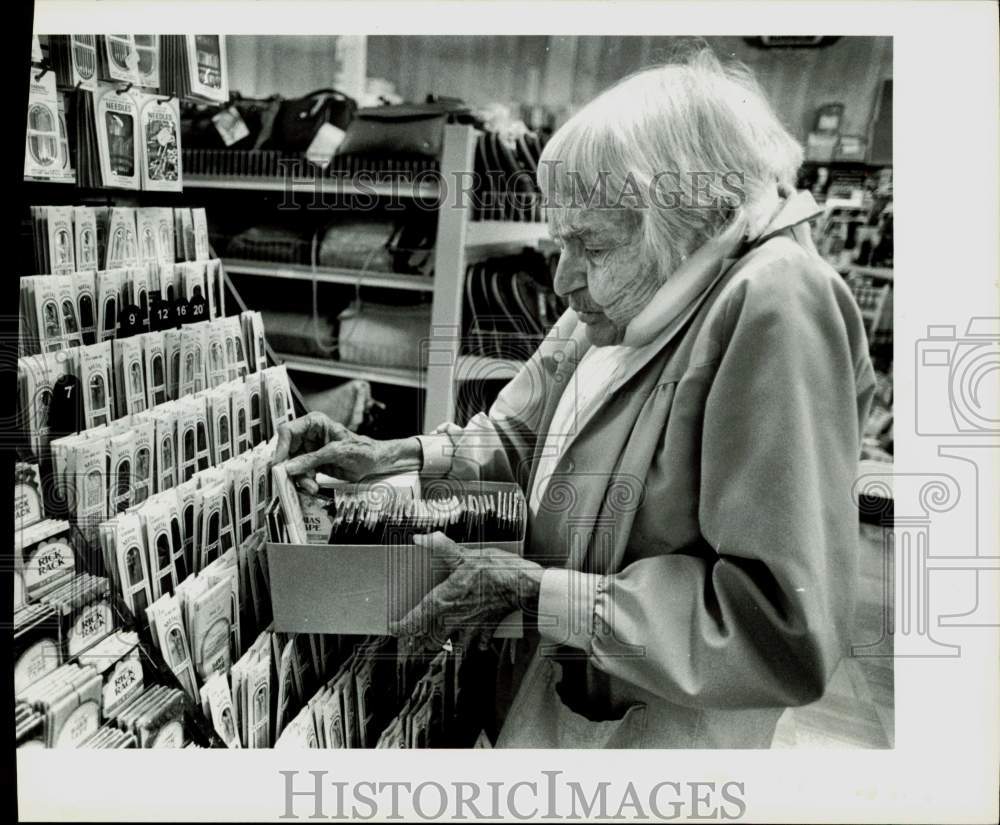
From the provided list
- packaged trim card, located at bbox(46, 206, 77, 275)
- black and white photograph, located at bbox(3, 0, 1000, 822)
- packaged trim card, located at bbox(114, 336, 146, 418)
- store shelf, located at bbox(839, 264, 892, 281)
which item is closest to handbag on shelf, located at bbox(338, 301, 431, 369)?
black and white photograph, located at bbox(3, 0, 1000, 822)

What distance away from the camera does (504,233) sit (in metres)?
1.42

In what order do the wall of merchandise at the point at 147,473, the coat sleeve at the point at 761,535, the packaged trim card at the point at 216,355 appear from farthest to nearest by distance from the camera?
the packaged trim card at the point at 216,355 → the wall of merchandise at the point at 147,473 → the coat sleeve at the point at 761,535

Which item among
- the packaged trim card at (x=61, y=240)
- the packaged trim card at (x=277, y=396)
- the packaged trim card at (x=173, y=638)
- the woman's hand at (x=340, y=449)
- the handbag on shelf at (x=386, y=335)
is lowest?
the packaged trim card at (x=173, y=638)

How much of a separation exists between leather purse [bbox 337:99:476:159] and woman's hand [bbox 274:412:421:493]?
45 centimetres

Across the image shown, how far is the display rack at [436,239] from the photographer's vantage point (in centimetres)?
142

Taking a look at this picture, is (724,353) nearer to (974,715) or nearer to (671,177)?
(671,177)

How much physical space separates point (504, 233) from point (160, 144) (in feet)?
1.88

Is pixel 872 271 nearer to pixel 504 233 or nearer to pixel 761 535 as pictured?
pixel 761 535

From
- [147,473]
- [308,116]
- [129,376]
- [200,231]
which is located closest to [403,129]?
[308,116]

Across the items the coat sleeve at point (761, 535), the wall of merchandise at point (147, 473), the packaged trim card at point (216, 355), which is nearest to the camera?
the coat sleeve at point (761, 535)

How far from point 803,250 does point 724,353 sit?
0.19 m

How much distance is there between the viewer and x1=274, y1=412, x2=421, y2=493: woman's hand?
1.43 metres

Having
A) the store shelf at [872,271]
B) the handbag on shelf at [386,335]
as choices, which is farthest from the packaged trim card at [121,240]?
the store shelf at [872,271]

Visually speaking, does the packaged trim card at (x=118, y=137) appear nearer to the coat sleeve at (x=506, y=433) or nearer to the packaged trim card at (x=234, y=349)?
the packaged trim card at (x=234, y=349)
